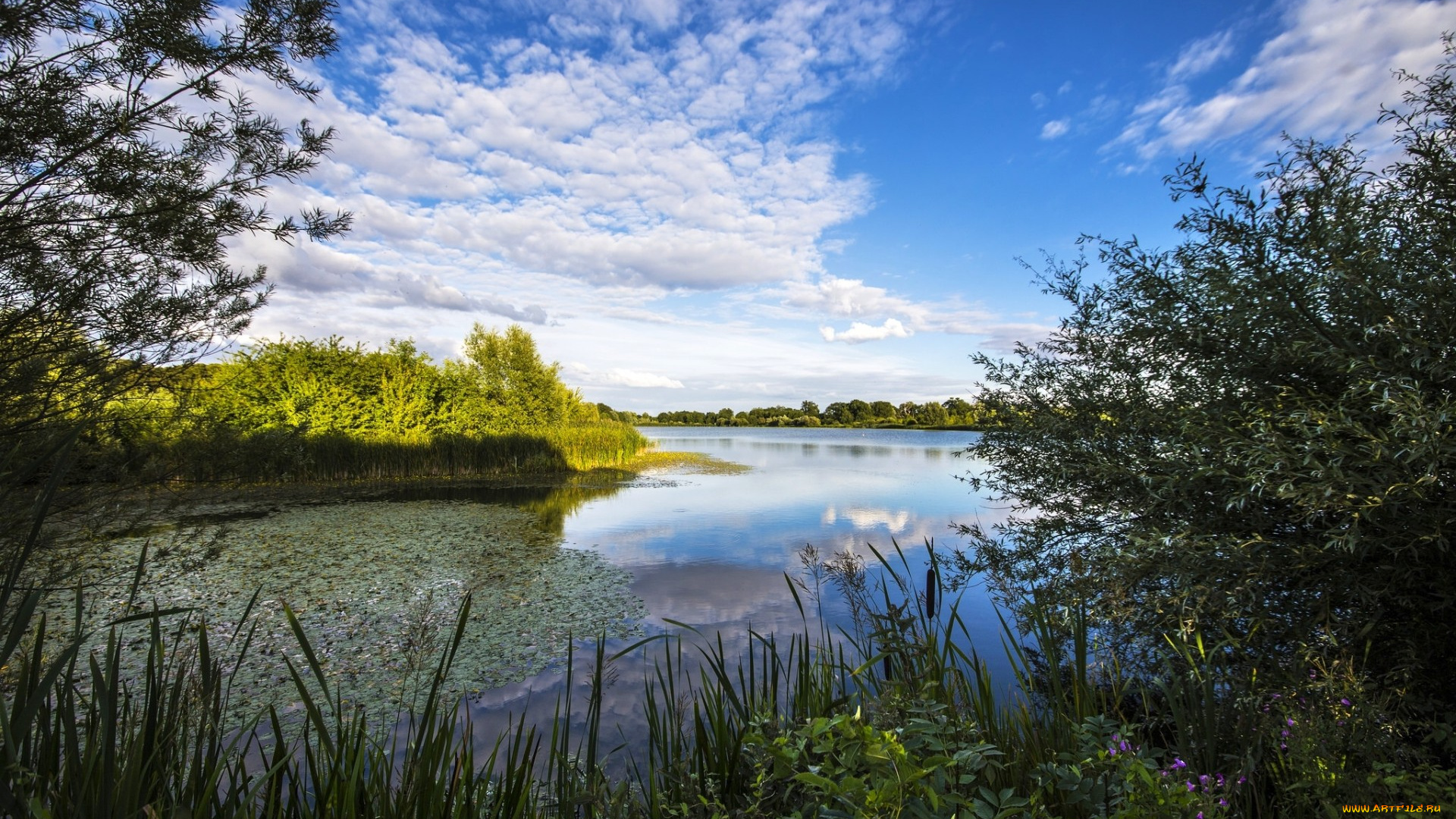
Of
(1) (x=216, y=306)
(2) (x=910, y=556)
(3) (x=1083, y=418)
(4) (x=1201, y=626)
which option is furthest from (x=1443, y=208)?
(1) (x=216, y=306)

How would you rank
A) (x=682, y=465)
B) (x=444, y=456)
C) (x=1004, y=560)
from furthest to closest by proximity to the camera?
(x=682, y=465) → (x=444, y=456) → (x=1004, y=560)

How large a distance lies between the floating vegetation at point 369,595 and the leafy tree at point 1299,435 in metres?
2.98

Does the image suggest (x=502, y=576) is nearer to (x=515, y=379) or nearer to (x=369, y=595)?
(x=369, y=595)

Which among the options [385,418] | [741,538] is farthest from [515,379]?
[741,538]

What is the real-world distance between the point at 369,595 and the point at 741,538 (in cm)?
454

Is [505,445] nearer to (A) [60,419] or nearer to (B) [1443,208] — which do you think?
(A) [60,419]

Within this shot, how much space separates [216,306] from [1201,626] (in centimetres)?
553

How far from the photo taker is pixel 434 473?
1562cm

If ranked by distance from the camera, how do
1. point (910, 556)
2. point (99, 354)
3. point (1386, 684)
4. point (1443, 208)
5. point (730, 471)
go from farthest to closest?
point (730, 471) < point (910, 556) < point (99, 354) < point (1443, 208) < point (1386, 684)

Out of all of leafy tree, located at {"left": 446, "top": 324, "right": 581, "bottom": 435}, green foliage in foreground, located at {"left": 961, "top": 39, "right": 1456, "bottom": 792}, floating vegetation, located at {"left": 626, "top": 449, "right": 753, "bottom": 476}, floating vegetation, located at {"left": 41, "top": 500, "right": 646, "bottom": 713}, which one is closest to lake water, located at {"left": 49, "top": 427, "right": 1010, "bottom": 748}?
floating vegetation, located at {"left": 41, "top": 500, "right": 646, "bottom": 713}

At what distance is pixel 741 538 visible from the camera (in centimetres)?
856

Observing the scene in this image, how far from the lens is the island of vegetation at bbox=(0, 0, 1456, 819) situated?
147 centimetres

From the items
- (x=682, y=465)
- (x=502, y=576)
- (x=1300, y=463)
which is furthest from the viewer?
(x=682, y=465)

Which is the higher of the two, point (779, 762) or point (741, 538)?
point (779, 762)
